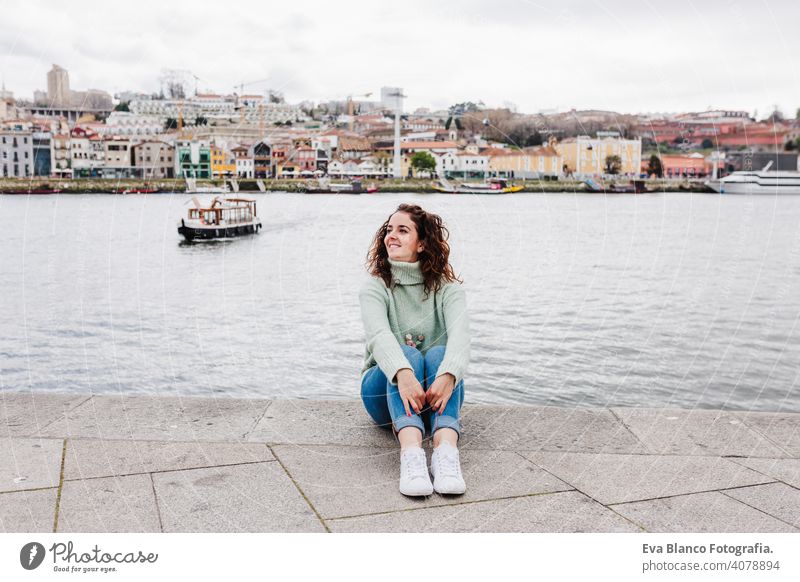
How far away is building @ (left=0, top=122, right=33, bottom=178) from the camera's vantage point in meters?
4.91

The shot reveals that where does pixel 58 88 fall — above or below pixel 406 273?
above

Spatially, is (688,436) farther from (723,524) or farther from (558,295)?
(558,295)

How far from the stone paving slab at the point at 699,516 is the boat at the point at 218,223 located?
15.3 metres

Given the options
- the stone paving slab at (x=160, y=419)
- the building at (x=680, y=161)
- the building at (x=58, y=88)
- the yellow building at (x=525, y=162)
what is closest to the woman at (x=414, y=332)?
the stone paving slab at (x=160, y=419)

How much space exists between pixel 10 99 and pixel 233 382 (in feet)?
15.0

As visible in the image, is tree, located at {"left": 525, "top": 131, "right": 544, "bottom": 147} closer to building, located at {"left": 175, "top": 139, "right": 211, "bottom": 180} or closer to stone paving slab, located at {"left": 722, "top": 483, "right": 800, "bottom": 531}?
stone paving slab, located at {"left": 722, "top": 483, "right": 800, "bottom": 531}

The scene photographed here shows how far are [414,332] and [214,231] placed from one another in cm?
1980

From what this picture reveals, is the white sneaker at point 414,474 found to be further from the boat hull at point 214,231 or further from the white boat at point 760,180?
the white boat at point 760,180

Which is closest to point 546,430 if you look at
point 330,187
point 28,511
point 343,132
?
point 28,511

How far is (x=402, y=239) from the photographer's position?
2328 millimetres

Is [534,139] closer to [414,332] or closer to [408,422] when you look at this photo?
[414,332]

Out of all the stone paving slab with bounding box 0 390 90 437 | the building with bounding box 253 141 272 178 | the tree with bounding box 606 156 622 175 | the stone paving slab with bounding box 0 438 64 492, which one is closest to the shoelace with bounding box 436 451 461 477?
the stone paving slab with bounding box 0 438 64 492

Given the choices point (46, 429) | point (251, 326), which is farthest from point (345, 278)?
point (46, 429)

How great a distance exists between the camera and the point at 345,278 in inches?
626
